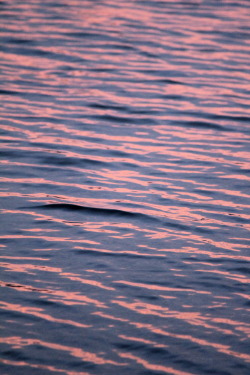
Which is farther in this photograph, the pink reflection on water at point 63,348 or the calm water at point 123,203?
the calm water at point 123,203

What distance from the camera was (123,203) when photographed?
20.3 ft

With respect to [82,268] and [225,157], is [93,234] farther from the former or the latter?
[225,157]

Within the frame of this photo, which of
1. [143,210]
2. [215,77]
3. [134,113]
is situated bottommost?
[143,210]

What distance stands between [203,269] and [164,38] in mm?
7718

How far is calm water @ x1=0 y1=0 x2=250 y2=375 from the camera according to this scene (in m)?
4.19

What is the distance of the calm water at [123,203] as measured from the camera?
4188 millimetres

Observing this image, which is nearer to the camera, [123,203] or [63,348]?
[63,348]

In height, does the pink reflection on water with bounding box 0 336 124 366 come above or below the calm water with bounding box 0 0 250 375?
below

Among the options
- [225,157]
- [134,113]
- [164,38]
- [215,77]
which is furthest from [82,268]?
[164,38]

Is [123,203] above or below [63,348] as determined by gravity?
above

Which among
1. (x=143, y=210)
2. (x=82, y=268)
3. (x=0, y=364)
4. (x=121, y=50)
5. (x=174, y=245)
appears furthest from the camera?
(x=121, y=50)

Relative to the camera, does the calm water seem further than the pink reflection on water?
Yes

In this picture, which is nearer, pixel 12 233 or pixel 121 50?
pixel 12 233

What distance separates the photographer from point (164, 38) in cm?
1218
